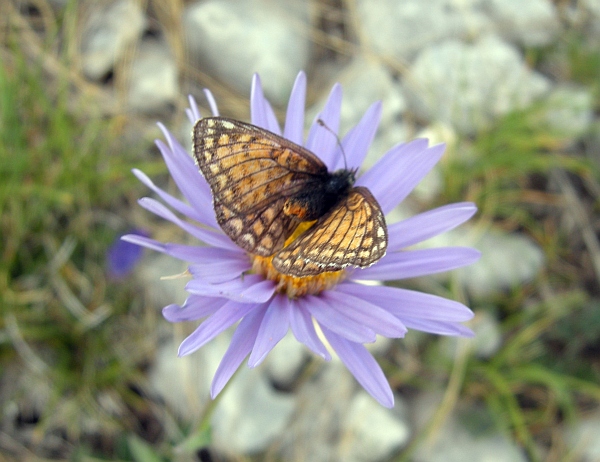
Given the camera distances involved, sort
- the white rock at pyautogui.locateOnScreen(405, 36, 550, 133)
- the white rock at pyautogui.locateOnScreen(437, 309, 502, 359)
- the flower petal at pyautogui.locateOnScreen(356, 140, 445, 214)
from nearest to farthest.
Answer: the flower petal at pyautogui.locateOnScreen(356, 140, 445, 214) < the white rock at pyautogui.locateOnScreen(437, 309, 502, 359) < the white rock at pyautogui.locateOnScreen(405, 36, 550, 133)

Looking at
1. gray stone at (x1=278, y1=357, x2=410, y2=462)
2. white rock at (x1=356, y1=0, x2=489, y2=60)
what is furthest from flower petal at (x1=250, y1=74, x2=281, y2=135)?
white rock at (x1=356, y1=0, x2=489, y2=60)

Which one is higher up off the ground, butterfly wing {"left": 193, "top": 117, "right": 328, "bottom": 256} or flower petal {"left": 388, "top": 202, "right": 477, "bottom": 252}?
butterfly wing {"left": 193, "top": 117, "right": 328, "bottom": 256}

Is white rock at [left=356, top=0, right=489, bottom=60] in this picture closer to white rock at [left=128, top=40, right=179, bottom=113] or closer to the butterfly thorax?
white rock at [left=128, top=40, right=179, bottom=113]

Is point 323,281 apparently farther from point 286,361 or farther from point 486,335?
point 486,335

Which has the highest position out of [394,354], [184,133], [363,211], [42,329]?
[363,211]

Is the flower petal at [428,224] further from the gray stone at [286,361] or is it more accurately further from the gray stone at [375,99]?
the gray stone at [375,99]

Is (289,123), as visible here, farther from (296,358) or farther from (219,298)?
(296,358)

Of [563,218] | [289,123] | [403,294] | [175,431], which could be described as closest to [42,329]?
[175,431]
